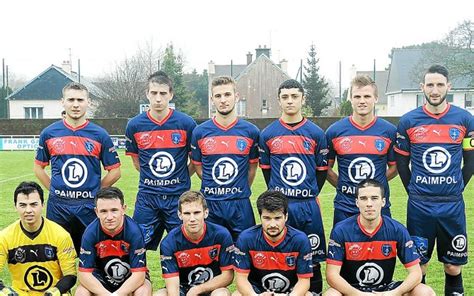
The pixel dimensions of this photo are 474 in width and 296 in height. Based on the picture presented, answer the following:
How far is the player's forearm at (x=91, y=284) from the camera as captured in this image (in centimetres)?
404

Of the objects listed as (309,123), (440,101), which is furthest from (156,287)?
(440,101)

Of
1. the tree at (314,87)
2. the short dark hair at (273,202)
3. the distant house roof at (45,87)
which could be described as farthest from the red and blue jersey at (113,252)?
the distant house roof at (45,87)

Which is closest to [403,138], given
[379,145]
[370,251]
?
[379,145]

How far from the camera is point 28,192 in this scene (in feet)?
13.4

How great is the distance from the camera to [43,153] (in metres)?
4.73

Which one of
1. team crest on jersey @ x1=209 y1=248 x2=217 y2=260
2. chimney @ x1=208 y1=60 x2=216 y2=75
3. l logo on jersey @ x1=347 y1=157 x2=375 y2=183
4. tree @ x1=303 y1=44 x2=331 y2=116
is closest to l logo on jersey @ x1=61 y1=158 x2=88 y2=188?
team crest on jersey @ x1=209 y1=248 x2=217 y2=260

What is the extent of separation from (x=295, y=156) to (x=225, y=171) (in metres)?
0.55

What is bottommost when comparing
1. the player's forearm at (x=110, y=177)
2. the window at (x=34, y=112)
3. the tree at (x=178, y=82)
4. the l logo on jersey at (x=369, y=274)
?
the l logo on jersey at (x=369, y=274)

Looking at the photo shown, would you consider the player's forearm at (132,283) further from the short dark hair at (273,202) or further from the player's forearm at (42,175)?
the player's forearm at (42,175)

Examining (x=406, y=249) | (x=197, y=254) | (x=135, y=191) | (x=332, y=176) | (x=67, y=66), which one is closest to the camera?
(x=406, y=249)

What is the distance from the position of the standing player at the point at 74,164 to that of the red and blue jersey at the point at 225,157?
Result: 2.74 feet

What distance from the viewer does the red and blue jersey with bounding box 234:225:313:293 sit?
4.07 metres

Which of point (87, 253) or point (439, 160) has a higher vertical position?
point (439, 160)

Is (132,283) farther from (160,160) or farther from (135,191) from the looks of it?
(135,191)
